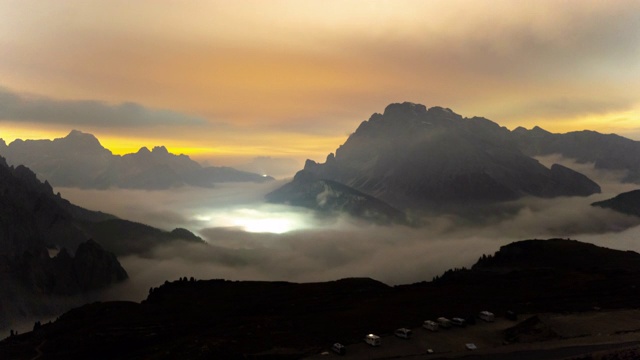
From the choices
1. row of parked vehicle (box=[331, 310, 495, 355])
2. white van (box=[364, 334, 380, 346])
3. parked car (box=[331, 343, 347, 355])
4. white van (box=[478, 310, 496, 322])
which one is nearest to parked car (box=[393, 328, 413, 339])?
row of parked vehicle (box=[331, 310, 495, 355])

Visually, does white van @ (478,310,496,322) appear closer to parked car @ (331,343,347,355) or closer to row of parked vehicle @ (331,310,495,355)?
row of parked vehicle @ (331,310,495,355)

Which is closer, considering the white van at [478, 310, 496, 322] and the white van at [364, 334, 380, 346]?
the white van at [364, 334, 380, 346]

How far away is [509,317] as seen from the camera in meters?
136

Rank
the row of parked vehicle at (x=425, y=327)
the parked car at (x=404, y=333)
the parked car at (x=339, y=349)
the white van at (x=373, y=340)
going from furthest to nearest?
the parked car at (x=404, y=333) → the white van at (x=373, y=340) → the row of parked vehicle at (x=425, y=327) → the parked car at (x=339, y=349)

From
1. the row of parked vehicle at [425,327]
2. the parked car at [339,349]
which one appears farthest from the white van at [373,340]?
the parked car at [339,349]

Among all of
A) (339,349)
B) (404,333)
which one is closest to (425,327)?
(404,333)

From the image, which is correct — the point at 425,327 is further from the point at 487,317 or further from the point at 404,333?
the point at 487,317

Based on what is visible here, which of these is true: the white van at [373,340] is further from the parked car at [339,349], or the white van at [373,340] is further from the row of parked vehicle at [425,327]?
the parked car at [339,349]

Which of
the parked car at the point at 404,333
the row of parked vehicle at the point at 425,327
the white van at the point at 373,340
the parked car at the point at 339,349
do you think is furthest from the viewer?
the parked car at the point at 404,333

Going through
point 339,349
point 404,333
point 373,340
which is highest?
point 404,333

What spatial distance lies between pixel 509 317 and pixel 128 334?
14244 cm

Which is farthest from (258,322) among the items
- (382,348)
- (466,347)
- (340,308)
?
(466,347)

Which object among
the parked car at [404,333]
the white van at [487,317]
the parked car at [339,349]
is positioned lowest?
the parked car at [339,349]

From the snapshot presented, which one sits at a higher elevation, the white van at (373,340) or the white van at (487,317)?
the white van at (487,317)
